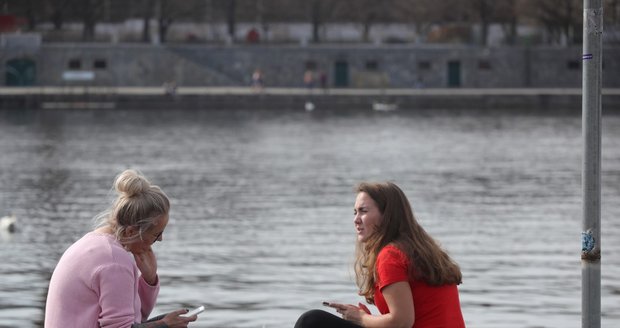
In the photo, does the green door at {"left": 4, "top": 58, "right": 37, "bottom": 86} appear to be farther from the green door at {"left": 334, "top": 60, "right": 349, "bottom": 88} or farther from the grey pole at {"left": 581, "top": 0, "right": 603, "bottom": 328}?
the grey pole at {"left": 581, "top": 0, "right": 603, "bottom": 328}

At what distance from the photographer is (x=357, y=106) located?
76.8 m

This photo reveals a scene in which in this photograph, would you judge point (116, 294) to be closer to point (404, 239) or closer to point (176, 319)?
point (176, 319)

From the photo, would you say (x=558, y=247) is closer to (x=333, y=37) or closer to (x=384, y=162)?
(x=384, y=162)

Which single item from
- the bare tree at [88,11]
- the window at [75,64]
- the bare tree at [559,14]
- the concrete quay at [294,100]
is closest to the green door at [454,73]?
the bare tree at [559,14]

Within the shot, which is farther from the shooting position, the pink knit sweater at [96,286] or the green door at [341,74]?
the green door at [341,74]

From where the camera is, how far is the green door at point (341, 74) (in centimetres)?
9075

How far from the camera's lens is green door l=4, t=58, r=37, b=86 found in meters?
87.1

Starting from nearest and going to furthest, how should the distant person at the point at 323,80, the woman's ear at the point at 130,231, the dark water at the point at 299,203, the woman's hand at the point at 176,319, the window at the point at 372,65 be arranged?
the woman's ear at the point at 130,231 < the woman's hand at the point at 176,319 < the dark water at the point at 299,203 < the distant person at the point at 323,80 < the window at the point at 372,65

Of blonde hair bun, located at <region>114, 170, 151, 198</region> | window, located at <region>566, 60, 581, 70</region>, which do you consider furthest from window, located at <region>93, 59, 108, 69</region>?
blonde hair bun, located at <region>114, 170, 151, 198</region>

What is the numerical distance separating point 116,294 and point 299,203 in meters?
23.5

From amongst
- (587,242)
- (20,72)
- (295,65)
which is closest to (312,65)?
(295,65)

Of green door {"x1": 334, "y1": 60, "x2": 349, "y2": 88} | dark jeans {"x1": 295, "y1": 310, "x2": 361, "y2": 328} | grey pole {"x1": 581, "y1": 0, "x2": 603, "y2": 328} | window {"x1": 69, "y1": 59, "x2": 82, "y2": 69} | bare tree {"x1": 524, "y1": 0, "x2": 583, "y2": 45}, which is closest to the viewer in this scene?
dark jeans {"x1": 295, "y1": 310, "x2": 361, "y2": 328}

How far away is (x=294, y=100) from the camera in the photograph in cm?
7688

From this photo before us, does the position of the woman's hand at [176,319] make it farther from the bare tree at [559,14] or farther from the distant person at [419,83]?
the bare tree at [559,14]
